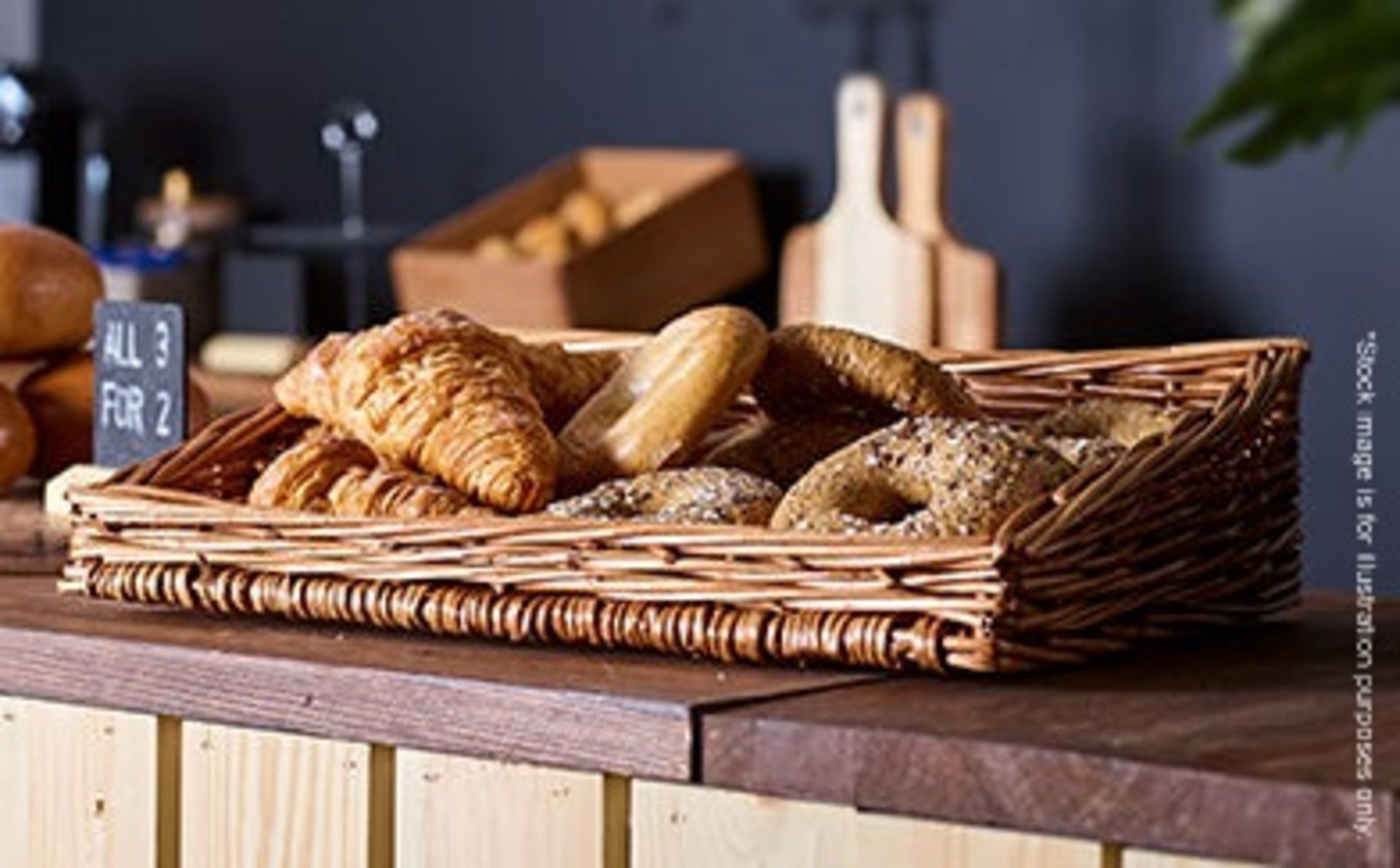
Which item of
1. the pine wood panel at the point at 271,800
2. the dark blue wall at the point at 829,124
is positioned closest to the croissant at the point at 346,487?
the pine wood panel at the point at 271,800

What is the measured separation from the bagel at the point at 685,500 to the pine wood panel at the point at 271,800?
6.6 inches

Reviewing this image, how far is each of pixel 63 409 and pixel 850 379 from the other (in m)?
0.82

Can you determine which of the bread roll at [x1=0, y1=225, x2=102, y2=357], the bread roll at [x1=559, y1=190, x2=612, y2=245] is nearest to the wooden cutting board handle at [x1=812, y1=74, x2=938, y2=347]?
the bread roll at [x1=559, y1=190, x2=612, y2=245]

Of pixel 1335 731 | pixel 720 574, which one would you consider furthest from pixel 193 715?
pixel 1335 731

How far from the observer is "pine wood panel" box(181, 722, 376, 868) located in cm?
125

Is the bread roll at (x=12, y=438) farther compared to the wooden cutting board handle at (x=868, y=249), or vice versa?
the wooden cutting board handle at (x=868, y=249)

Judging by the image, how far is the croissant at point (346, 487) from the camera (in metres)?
1.38

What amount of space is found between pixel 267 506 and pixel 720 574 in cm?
29

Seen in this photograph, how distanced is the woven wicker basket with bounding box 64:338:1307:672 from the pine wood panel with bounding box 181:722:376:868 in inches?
3.5

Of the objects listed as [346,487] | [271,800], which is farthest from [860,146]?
[271,800]

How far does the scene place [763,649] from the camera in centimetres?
122

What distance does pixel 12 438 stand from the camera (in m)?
1.98

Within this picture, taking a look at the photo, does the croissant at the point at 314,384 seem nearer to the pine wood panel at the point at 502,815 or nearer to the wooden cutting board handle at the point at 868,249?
the pine wood panel at the point at 502,815

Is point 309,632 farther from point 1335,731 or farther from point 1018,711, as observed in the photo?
point 1335,731
